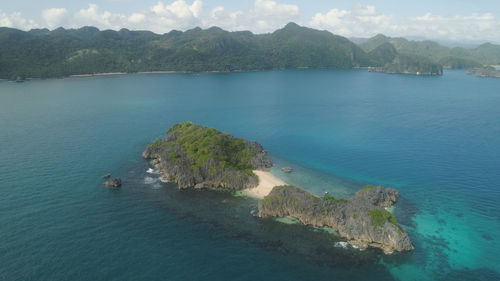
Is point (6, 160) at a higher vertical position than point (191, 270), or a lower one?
higher

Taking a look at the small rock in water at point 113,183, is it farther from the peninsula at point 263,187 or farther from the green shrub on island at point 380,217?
the green shrub on island at point 380,217

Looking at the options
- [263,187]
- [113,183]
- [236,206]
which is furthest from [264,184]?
[113,183]

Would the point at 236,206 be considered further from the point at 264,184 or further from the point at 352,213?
the point at 352,213

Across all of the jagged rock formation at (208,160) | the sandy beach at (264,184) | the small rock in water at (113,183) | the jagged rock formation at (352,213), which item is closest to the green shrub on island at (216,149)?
the jagged rock formation at (208,160)

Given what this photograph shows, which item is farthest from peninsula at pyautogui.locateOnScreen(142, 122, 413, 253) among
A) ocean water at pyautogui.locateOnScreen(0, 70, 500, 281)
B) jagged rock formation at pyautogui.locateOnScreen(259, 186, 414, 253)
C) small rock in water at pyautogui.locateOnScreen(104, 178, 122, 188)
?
small rock in water at pyautogui.locateOnScreen(104, 178, 122, 188)

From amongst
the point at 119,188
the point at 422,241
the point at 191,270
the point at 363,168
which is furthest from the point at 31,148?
the point at 422,241

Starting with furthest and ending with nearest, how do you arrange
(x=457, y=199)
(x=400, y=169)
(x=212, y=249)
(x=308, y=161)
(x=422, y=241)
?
(x=308, y=161) → (x=400, y=169) → (x=457, y=199) → (x=422, y=241) → (x=212, y=249)

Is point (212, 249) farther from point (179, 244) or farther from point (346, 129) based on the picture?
point (346, 129)
